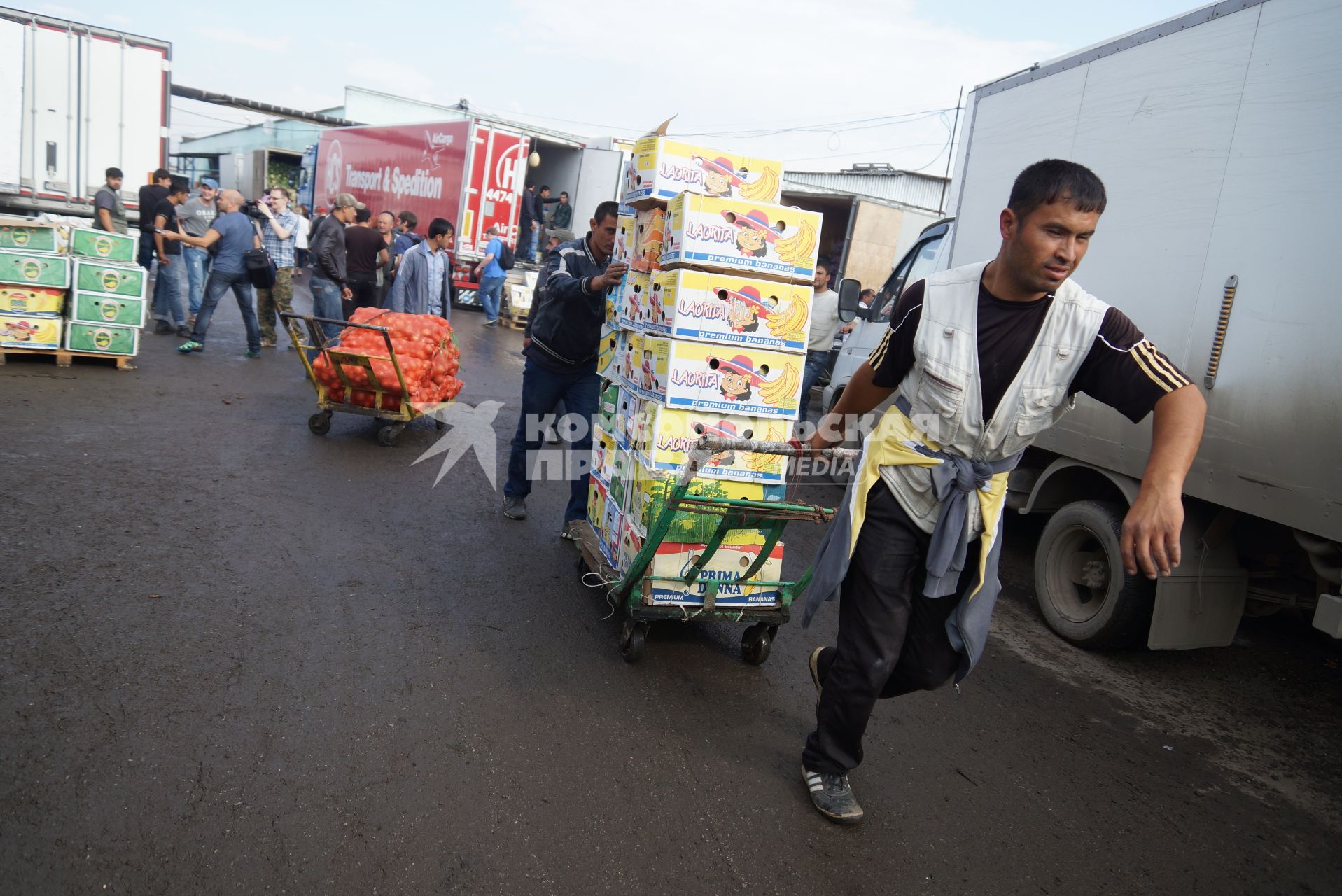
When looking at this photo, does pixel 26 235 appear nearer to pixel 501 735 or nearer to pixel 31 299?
pixel 31 299

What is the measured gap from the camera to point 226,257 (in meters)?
10.6

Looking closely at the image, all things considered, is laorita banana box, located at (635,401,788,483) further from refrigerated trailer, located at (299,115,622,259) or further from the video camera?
refrigerated trailer, located at (299,115,622,259)

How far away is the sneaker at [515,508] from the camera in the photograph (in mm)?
6395

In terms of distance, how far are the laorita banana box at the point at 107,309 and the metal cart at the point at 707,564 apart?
287 inches

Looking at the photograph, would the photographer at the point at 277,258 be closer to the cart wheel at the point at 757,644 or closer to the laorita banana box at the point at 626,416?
the laorita banana box at the point at 626,416

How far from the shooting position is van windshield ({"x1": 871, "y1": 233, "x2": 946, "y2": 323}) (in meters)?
7.77

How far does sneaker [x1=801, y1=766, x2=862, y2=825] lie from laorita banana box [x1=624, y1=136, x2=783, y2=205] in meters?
2.75

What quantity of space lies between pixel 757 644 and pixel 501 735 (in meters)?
1.52

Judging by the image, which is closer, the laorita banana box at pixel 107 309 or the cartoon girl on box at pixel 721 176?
the cartoon girl on box at pixel 721 176

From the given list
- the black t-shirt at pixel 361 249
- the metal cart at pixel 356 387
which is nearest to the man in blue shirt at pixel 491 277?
the black t-shirt at pixel 361 249

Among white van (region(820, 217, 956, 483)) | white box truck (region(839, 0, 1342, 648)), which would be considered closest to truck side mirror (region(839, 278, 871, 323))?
white van (region(820, 217, 956, 483))

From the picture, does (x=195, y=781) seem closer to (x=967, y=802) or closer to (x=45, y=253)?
(x=967, y=802)

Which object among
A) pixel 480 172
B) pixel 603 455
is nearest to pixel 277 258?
pixel 480 172

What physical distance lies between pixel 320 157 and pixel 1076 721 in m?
26.9
